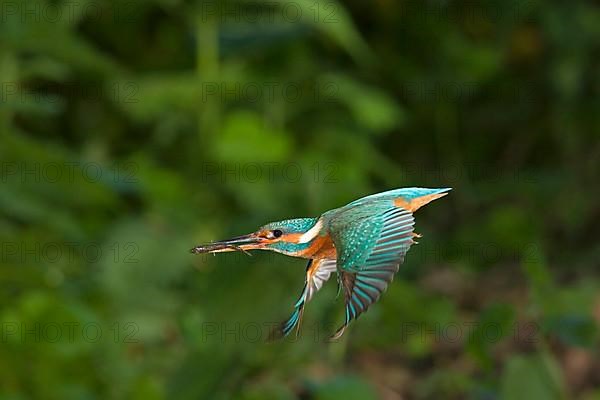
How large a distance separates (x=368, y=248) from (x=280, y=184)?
1.61 metres

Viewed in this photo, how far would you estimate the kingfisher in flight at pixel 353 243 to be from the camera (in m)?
0.34

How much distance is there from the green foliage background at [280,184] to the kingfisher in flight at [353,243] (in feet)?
1.84

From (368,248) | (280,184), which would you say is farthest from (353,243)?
(280,184)

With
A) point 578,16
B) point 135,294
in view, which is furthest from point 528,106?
point 135,294

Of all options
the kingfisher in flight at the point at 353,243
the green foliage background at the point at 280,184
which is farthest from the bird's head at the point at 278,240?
the green foliage background at the point at 280,184

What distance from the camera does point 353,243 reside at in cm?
37

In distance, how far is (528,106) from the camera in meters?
3.16

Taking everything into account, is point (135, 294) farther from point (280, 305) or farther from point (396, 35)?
point (396, 35)

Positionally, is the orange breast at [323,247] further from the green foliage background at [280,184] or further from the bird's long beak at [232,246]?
the green foliage background at [280,184]

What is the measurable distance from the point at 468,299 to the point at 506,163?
58cm

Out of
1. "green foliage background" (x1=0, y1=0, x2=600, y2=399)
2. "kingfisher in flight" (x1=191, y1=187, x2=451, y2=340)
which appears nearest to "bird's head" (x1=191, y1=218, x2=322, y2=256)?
"kingfisher in flight" (x1=191, y1=187, x2=451, y2=340)

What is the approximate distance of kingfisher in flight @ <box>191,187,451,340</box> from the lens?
0.34 metres

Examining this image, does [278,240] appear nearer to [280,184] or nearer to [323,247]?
[323,247]

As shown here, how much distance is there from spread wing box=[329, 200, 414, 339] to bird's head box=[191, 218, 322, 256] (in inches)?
0.4
